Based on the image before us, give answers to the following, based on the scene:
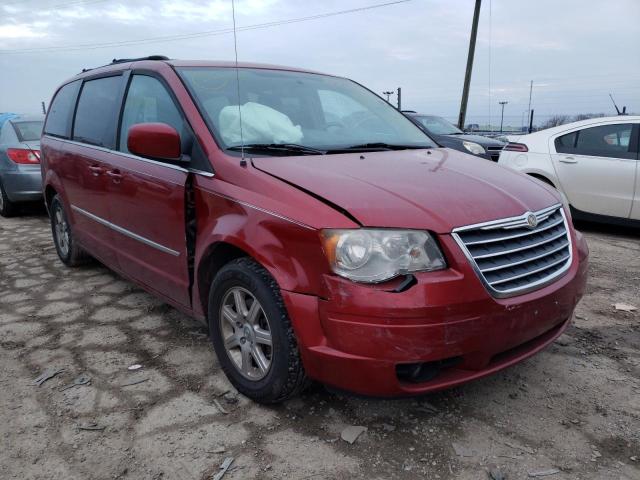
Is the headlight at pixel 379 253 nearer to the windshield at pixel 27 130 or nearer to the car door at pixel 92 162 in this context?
the car door at pixel 92 162

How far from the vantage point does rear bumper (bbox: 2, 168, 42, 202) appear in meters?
7.19

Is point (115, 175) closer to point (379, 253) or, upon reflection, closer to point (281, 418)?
point (281, 418)

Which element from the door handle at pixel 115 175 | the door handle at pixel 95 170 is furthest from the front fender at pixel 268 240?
the door handle at pixel 95 170

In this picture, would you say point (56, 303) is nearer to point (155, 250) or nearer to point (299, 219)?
point (155, 250)

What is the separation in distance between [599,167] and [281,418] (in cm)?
531

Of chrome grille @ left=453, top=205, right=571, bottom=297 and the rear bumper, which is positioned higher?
chrome grille @ left=453, top=205, right=571, bottom=297

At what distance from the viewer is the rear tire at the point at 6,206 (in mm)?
7416

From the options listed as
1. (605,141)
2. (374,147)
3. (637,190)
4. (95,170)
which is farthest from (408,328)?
(605,141)

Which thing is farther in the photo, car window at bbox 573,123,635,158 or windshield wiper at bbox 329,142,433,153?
car window at bbox 573,123,635,158

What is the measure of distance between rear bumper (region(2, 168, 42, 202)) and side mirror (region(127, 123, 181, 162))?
5180 millimetres

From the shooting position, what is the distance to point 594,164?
20.6ft

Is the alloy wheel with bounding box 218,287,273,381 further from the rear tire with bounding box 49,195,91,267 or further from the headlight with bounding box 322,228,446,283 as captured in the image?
the rear tire with bounding box 49,195,91,267

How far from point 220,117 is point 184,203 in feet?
1.68

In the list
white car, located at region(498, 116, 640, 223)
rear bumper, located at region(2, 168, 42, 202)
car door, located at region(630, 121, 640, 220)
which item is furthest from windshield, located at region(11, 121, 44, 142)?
car door, located at region(630, 121, 640, 220)
